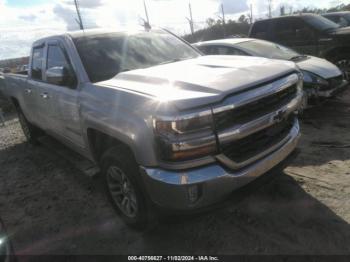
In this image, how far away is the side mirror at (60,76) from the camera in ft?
11.2

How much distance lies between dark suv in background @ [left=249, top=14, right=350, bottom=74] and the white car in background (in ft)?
5.22

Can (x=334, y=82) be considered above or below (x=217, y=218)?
above

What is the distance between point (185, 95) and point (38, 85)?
3055 millimetres

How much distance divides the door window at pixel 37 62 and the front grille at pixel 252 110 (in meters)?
3.31

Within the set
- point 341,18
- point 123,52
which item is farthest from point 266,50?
point 341,18

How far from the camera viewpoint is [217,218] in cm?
328

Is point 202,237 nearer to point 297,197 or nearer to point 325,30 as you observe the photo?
point 297,197

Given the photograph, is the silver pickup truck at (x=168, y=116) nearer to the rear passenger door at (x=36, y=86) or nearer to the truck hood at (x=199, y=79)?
the truck hood at (x=199, y=79)

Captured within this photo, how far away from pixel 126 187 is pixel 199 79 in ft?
3.94

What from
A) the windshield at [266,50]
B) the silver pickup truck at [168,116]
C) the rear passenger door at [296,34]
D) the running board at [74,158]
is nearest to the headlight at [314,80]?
the windshield at [266,50]

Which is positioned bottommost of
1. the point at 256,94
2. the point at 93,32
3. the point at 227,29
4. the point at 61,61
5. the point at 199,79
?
the point at 227,29

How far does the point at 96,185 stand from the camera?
14.3ft

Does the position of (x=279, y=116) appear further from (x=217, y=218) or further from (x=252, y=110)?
(x=217, y=218)

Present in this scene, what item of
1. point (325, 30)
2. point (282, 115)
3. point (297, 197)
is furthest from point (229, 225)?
point (325, 30)
